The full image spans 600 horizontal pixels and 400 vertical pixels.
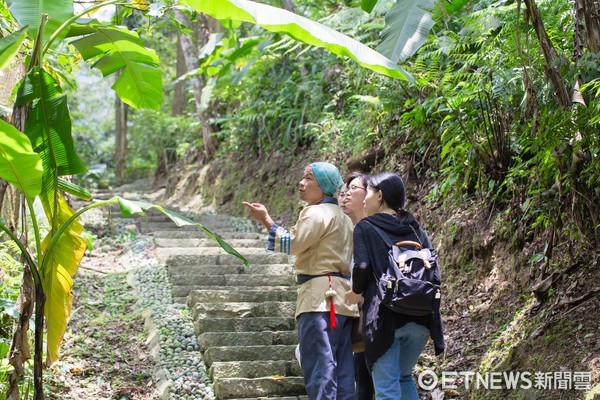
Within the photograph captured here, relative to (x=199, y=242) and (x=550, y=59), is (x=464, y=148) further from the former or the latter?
(x=199, y=242)

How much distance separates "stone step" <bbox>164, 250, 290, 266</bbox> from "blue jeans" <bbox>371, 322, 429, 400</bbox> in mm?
3967

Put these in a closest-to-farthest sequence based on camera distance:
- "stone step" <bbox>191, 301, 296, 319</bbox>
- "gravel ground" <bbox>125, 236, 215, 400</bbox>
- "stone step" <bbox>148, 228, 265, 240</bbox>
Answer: "gravel ground" <bbox>125, 236, 215, 400</bbox> → "stone step" <bbox>191, 301, 296, 319</bbox> → "stone step" <bbox>148, 228, 265, 240</bbox>

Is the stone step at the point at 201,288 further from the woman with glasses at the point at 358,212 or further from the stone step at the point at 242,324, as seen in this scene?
the woman with glasses at the point at 358,212

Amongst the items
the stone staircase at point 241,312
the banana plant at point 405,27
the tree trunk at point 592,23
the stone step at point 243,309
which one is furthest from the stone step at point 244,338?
the tree trunk at point 592,23

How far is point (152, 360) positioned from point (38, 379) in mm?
2074

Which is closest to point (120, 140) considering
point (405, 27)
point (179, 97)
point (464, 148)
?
point (179, 97)

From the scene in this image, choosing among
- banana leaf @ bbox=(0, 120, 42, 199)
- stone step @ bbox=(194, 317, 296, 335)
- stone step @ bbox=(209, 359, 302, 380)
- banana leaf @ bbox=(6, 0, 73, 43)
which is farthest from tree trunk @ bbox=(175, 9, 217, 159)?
banana leaf @ bbox=(0, 120, 42, 199)

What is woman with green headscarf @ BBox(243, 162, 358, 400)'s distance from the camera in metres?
4.20

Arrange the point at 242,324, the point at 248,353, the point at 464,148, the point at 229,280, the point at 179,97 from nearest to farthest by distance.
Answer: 1. the point at 248,353
2. the point at 464,148
3. the point at 242,324
4. the point at 229,280
5. the point at 179,97

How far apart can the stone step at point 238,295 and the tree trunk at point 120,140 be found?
16.6 m

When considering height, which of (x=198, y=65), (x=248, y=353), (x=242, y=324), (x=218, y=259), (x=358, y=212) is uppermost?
(x=198, y=65)

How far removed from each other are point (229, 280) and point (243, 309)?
0.87 meters

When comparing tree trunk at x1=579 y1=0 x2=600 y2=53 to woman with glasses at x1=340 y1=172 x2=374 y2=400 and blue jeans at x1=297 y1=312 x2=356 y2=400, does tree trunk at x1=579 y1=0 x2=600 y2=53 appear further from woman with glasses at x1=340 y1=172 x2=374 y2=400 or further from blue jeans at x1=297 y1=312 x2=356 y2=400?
blue jeans at x1=297 y1=312 x2=356 y2=400

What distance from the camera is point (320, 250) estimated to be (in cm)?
442
